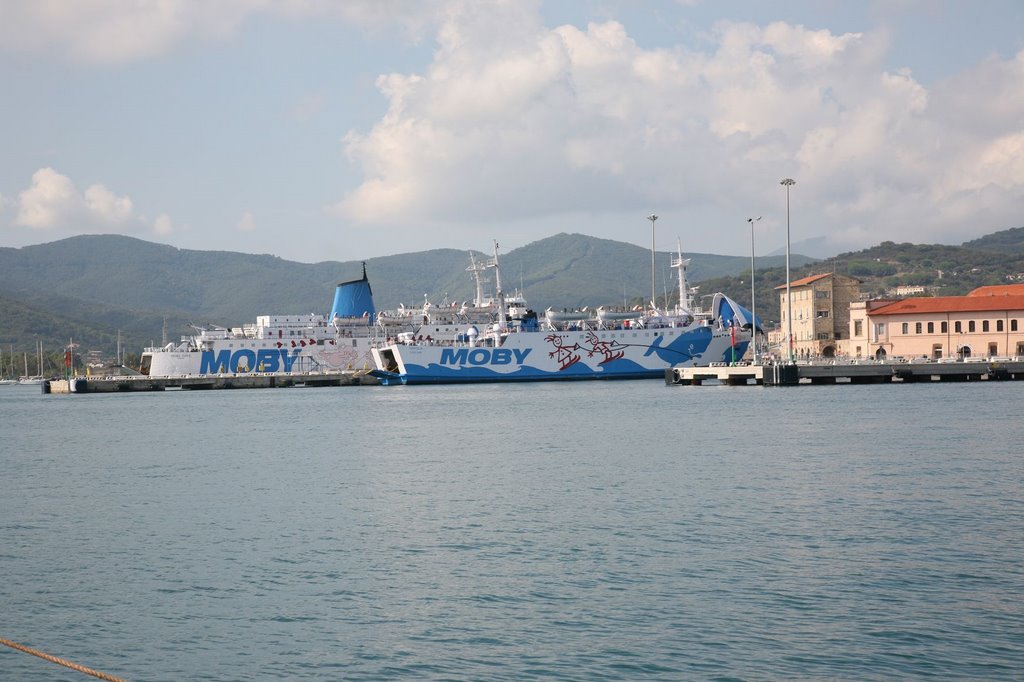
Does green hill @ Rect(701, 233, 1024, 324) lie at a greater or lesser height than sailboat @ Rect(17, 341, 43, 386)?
greater

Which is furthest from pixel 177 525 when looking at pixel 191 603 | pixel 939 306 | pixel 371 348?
pixel 371 348

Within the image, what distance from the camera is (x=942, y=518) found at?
15.3 m

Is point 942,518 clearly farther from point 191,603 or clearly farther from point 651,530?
point 191,603

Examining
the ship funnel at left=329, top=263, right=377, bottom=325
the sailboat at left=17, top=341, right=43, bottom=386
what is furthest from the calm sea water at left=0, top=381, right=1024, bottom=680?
the sailboat at left=17, top=341, right=43, bottom=386

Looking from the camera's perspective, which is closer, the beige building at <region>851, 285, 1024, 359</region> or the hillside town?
the beige building at <region>851, 285, 1024, 359</region>

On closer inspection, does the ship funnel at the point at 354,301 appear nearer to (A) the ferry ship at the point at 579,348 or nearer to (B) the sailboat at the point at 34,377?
(A) the ferry ship at the point at 579,348

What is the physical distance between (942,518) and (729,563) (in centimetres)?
396

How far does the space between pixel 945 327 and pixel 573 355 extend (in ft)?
69.4

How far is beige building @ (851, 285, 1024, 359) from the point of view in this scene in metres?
62.5

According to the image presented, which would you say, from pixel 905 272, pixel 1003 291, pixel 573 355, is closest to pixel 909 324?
pixel 1003 291

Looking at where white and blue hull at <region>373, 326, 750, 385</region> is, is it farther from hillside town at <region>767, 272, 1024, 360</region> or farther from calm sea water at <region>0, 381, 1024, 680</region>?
calm sea water at <region>0, 381, 1024, 680</region>

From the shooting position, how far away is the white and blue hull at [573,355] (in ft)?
220

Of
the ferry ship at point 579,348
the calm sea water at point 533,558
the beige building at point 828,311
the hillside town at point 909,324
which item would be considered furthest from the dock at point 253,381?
the calm sea water at point 533,558

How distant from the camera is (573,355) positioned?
221ft
